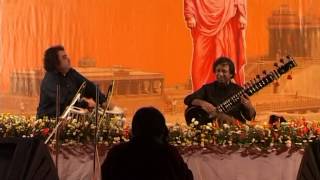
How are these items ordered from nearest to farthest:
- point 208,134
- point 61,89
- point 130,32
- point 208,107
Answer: point 208,134
point 208,107
point 61,89
point 130,32

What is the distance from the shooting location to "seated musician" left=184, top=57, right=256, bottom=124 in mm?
5727

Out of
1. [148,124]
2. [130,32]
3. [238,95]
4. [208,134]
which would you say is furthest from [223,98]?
[148,124]

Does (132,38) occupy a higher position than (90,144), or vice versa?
(132,38)

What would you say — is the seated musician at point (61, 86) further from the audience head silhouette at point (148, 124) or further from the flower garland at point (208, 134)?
the audience head silhouette at point (148, 124)

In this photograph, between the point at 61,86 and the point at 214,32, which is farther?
the point at 214,32

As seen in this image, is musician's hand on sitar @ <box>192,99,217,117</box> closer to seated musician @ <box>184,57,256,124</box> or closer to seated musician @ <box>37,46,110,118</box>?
seated musician @ <box>184,57,256,124</box>

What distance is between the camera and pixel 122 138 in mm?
5285

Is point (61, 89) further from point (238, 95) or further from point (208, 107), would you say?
point (238, 95)

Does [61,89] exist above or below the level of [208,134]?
above

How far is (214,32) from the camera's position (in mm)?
6992

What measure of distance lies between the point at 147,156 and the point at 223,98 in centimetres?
249

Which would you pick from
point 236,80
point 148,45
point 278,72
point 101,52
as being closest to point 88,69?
point 101,52

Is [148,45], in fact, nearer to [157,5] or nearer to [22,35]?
[157,5]

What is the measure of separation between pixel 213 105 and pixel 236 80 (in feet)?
3.91
